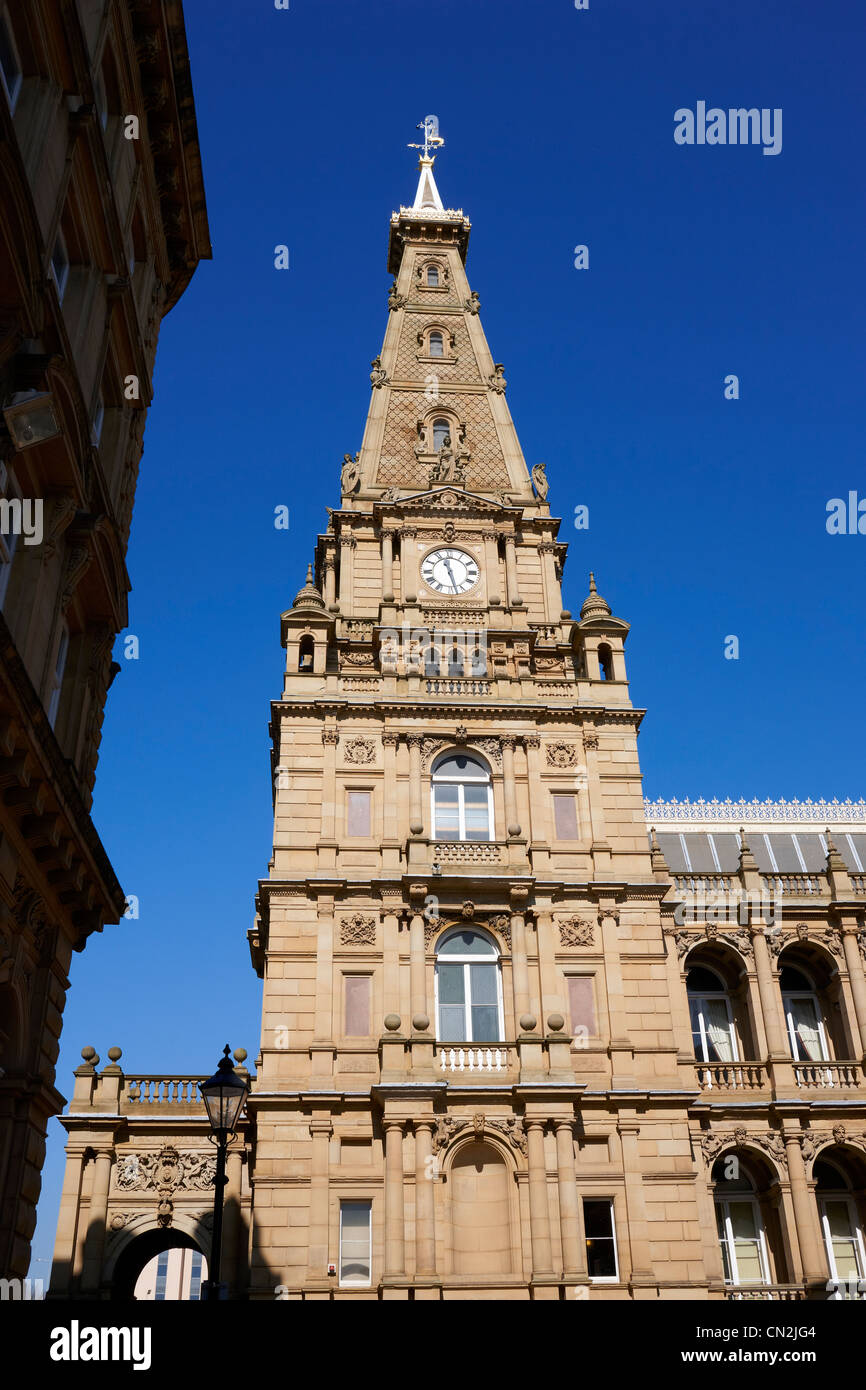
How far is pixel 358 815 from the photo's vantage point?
34.5m

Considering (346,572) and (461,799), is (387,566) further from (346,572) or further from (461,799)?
(461,799)

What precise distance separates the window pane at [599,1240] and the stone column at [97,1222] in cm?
1187

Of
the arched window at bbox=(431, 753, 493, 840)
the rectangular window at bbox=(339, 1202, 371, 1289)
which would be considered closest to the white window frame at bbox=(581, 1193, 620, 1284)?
the rectangular window at bbox=(339, 1202, 371, 1289)

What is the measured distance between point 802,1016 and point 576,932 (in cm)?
975

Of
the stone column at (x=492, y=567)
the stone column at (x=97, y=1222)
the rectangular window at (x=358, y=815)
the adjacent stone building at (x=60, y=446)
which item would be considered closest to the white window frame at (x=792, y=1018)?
the rectangular window at (x=358, y=815)

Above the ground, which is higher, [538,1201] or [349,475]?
[349,475]

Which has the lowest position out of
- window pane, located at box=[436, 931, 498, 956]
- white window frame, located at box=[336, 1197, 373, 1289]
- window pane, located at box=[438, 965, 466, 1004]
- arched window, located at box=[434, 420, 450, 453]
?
white window frame, located at box=[336, 1197, 373, 1289]

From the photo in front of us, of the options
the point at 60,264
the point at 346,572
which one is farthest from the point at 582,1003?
the point at 60,264

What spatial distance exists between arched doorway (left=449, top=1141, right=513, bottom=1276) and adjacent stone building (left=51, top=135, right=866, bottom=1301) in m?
0.07

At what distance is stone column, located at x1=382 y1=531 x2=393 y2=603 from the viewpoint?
38688 millimetres

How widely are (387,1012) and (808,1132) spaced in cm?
1252

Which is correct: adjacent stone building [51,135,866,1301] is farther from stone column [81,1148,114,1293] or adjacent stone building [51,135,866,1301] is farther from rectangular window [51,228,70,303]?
rectangular window [51,228,70,303]
